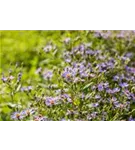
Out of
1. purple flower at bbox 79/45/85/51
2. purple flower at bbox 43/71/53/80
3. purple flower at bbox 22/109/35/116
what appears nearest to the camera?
purple flower at bbox 22/109/35/116

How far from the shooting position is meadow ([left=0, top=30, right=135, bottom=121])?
3332mm

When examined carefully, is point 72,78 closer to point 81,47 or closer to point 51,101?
point 51,101

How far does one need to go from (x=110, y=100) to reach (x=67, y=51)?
0.75m

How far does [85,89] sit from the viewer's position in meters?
3.41

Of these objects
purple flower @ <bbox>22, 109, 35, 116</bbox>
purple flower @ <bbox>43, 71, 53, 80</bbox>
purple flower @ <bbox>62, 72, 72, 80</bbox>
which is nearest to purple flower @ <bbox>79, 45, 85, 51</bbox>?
purple flower @ <bbox>43, 71, 53, 80</bbox>

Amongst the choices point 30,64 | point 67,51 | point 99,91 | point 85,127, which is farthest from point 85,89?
point 30,64

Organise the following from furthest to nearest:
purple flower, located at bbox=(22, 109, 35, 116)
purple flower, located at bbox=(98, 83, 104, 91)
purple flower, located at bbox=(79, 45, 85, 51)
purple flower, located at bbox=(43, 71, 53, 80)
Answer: purple flower, located at bbox=(79, 45, 85, 51), purple flower, located at bbox=(43, 71, 53, 80), purple flower, located at bbox=(98, 83, 104, 91), purple flower, located at bbox=(22, 109, 35, 116)

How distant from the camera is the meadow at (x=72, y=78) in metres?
3.33

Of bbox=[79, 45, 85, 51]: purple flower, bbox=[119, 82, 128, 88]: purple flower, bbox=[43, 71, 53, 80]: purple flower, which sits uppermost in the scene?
bbox=[79, 45, 85, 51]: purple flower

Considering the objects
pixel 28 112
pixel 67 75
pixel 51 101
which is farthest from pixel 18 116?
pixel 67 75

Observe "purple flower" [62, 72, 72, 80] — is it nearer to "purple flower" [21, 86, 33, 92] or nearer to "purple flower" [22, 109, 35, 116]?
"purple flower" [21, 86, 33, 92]

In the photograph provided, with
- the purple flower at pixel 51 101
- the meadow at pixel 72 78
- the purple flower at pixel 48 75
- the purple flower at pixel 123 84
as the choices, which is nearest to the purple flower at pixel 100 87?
the meadow at pixel 72 78

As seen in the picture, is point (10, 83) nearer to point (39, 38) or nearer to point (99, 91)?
point (99, 91)
